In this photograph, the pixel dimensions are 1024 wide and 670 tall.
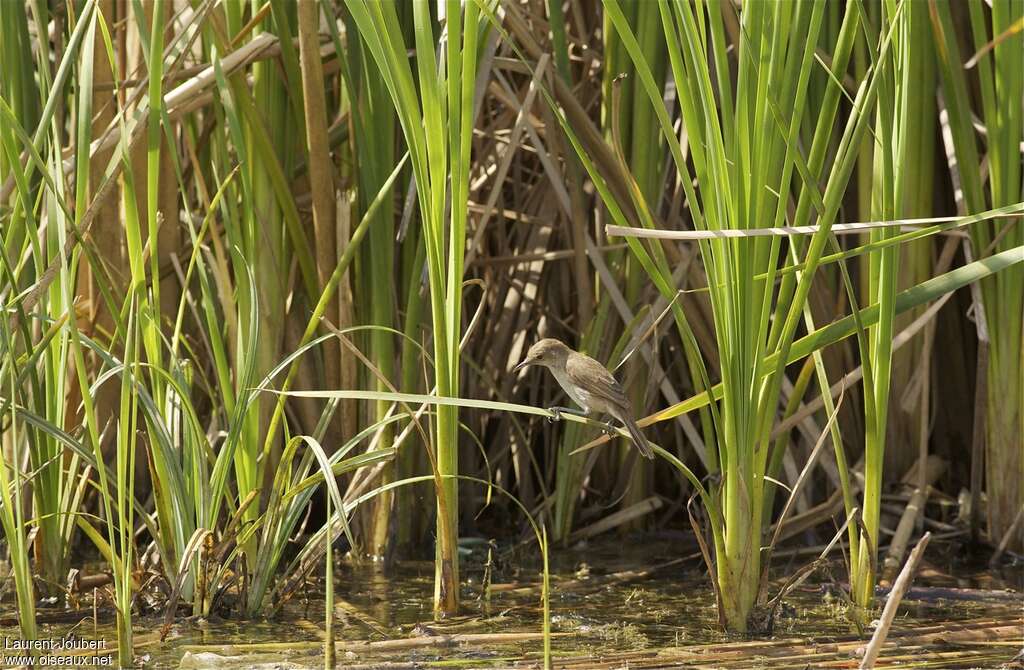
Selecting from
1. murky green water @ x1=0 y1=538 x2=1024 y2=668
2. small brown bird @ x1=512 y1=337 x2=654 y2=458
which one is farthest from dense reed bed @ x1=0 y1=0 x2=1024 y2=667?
small brown bird @ x1=512 y1=337 x2=654 y2=458

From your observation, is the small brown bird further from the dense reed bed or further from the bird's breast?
the dense reed bed

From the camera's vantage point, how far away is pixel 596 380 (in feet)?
11.3

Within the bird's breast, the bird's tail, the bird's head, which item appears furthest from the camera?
the bird's head

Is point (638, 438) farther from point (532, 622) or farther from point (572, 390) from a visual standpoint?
point (532, 622)

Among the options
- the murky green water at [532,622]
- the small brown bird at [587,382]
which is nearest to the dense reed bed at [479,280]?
the murky green water at [532,622]

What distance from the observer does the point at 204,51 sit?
4031 mm

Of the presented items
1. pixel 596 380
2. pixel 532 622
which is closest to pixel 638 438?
pixel 596 380

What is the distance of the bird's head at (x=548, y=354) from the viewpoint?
370 centimetres

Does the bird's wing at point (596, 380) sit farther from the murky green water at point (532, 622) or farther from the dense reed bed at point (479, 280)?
the murky green water at point (532, 622)

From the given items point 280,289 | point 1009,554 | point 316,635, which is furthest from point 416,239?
point 1009,554

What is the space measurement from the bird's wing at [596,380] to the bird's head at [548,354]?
109 mm

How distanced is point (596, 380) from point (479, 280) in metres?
0.46

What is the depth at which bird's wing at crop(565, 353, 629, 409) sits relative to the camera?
3.40 meters

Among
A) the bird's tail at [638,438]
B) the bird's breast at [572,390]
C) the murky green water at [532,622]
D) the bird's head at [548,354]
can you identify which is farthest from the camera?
the bird's head at [548,354]
